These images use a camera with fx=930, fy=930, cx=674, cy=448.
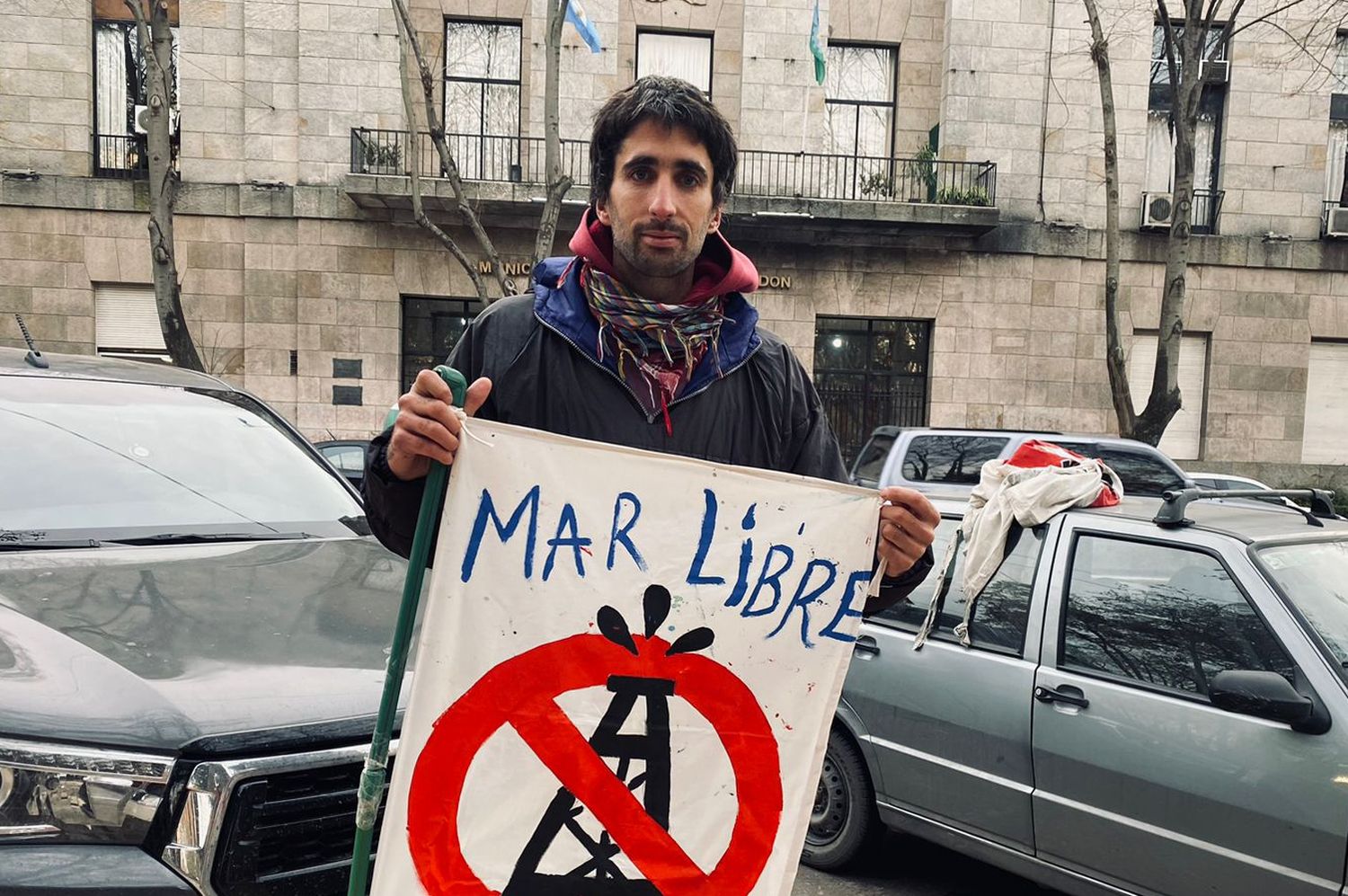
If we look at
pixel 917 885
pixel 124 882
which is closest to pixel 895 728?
pixel 917 885

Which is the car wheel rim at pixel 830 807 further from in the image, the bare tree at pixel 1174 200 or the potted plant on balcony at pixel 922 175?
the potted plant on balcony at pixel 922 175

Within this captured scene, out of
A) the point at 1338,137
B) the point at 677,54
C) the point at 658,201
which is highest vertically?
the point at 677,54

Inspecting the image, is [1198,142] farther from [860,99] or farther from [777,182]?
[777,182]

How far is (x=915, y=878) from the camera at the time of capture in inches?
165

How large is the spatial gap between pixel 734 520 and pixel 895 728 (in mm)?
2564

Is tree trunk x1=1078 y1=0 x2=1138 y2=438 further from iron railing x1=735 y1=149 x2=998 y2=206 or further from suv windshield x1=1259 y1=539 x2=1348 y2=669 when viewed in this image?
suv windshield x1=1259 y1=539 x2=1348 y2=669

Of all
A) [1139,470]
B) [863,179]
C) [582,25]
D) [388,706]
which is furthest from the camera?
[863,179]

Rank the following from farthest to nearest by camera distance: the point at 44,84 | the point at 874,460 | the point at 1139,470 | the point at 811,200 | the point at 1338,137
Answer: the point at 1338,137
the point at 811,200
the point at 44,84
the point at 874,460
the point at 1139,470

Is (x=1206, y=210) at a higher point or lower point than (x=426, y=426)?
higher

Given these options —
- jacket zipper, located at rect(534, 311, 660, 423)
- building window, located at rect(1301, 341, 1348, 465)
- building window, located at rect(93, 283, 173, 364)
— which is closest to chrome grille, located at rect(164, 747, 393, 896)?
jacket zipper, located at rect(534, 311, 660, 423)

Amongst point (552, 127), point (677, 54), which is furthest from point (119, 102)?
point (677, 54)

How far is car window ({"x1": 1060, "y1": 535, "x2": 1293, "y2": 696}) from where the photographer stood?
3207 millimetres

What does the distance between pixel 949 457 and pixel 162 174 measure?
10.3 meters

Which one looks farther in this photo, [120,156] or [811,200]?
[120,156]
